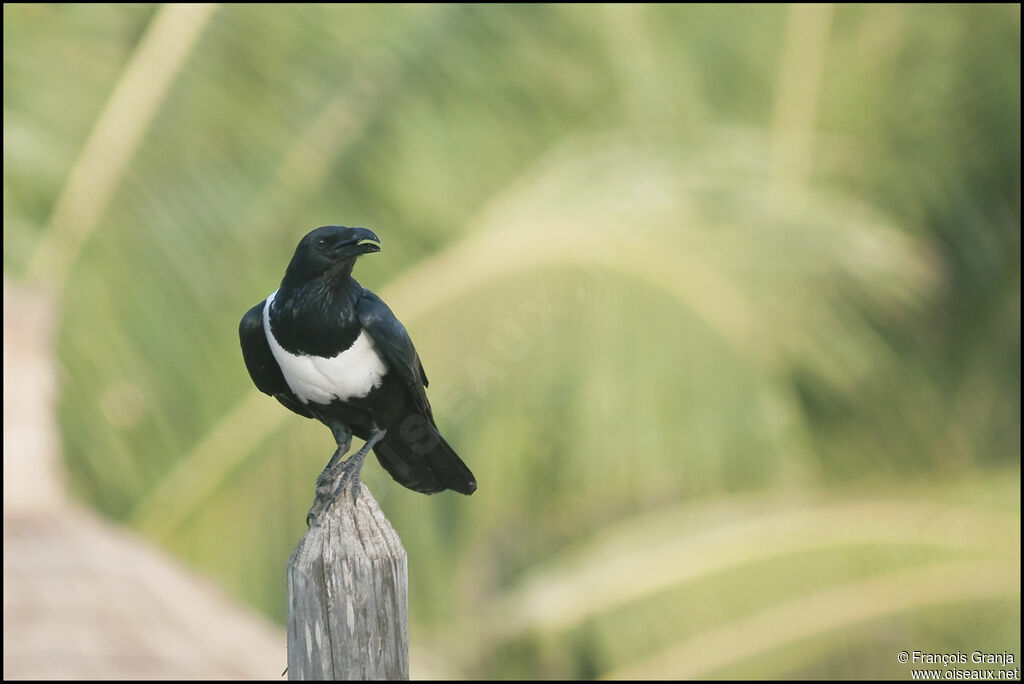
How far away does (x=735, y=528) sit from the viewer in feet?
20.7

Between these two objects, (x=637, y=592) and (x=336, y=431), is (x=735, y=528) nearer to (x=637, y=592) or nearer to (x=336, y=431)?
(x=637, y=592)

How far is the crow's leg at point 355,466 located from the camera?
2580 millimetres

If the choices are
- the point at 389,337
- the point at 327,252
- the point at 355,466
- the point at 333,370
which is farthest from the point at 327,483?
the point at 327,252

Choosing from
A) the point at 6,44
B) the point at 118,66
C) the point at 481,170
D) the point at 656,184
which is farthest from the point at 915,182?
the point at 6,44

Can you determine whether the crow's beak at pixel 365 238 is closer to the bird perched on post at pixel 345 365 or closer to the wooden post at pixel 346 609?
the bird perched on post at pixel 345 365

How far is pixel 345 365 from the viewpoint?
301 centimetres

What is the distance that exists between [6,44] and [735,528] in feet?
13.5

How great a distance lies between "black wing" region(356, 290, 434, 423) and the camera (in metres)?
3.03

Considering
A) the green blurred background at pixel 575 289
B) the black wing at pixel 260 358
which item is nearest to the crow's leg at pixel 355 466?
the black wing at pixel 260 358

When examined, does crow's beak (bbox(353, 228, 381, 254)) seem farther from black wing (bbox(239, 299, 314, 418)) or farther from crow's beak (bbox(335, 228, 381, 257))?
black wing (bbox(239, 299, 314, 418))

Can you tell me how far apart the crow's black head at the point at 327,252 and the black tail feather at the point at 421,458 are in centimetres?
49

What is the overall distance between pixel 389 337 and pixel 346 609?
0.89 m

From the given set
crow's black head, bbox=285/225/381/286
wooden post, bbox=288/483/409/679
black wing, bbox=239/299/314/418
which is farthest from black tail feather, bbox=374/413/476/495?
wooden post, bbox=288/483/409/679

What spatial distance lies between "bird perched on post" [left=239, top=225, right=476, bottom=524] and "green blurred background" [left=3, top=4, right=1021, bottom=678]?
207 cm
